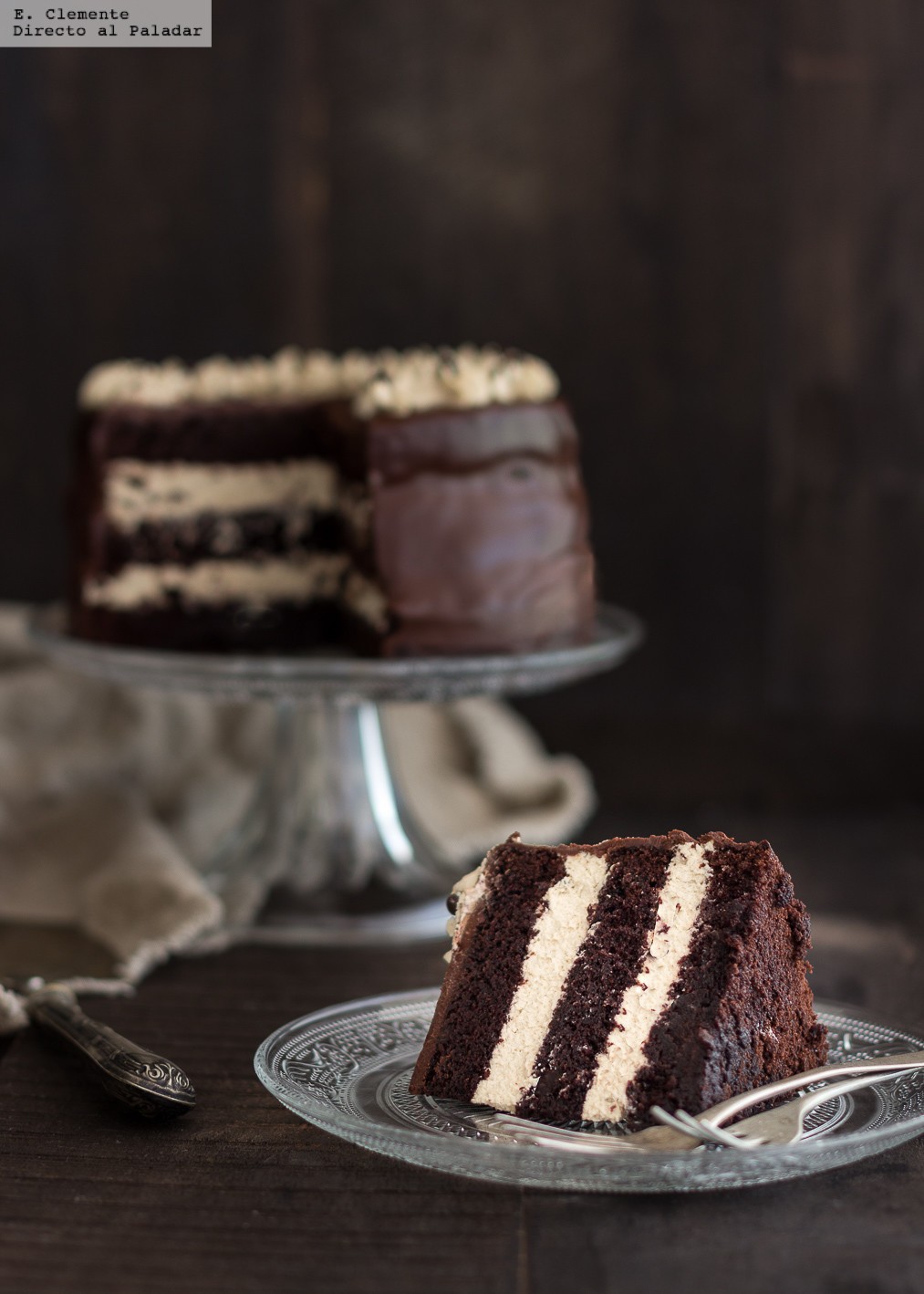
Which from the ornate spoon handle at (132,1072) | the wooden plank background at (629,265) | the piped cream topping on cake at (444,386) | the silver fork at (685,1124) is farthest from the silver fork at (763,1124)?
the wooden plank background at (629,265)

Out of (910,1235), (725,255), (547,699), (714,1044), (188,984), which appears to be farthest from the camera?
(547,699)

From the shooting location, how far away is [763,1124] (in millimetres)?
1182

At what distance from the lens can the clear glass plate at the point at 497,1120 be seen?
1.08 meters

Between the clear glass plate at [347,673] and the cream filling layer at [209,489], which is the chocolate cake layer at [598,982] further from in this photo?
the cream filling layer at [209,489]

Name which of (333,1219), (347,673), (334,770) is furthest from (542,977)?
(334,770)

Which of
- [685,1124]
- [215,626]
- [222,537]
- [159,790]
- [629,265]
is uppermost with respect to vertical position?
[629,265]

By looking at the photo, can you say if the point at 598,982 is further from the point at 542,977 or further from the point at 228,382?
the point at 228,382

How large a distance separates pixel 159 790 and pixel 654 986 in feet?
4.07

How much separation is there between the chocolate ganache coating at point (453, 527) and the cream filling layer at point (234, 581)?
0.94 ft

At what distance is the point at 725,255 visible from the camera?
8.47 feet

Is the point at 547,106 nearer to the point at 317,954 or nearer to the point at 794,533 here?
the point at 794,533

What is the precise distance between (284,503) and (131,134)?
2.72 ft

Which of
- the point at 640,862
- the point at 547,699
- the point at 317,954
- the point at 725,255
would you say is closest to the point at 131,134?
the point at 725,255

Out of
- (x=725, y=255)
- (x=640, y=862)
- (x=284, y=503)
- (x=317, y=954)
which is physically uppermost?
(x=725, y=255)
